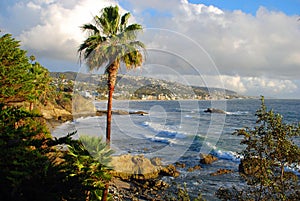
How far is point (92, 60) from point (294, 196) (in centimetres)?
829

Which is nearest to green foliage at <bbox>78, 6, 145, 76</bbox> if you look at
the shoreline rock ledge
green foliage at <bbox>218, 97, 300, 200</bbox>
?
green foliage at <bbox>218, 97, 300, 200</bbox>

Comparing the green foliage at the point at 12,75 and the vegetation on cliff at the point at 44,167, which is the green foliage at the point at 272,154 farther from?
the green foliage at the point at 12,75

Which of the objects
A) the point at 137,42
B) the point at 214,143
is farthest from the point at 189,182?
the point at 214,143

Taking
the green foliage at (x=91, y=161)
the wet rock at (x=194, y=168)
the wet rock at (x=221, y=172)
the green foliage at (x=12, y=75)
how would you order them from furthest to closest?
the wet rock at (x=194, y=168) → the wet rock at (x=221, y=172) → the green foliage at (x=12, y=75) → the green foliage at (x=91, y=161)

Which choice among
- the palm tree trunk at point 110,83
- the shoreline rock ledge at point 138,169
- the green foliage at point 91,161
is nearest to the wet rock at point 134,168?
the shoreline rock ledge at point 138,169

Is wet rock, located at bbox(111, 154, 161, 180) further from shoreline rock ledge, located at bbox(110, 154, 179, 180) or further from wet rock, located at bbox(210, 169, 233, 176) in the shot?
wet rock, located at bbox(210, 169, 233, 176)

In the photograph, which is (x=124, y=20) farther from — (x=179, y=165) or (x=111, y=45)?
(x=179, y=165)

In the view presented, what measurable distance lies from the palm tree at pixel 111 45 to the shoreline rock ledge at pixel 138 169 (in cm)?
918

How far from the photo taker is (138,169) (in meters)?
19.6

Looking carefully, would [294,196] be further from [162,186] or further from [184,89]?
[162,186]

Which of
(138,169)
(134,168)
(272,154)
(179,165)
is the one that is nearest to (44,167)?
(272,154)

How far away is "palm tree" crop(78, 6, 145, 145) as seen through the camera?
10266 mm

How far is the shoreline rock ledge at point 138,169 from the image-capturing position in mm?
18953

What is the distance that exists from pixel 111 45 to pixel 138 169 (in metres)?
11.8
